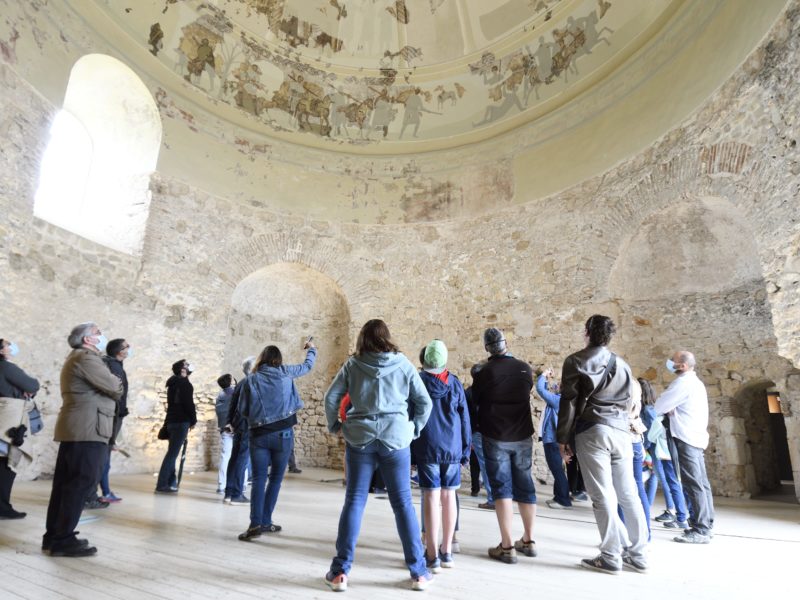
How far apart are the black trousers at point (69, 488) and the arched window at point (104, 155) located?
237 inches

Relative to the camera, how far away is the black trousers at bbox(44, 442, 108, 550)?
2982mm

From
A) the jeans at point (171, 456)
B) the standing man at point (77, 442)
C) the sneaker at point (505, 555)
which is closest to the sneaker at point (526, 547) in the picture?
the sneaker at point (505, 555)

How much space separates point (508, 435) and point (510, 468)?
26 centimetres

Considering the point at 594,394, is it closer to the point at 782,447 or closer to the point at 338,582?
the point at 338,582

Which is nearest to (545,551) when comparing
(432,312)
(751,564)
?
(751,564)

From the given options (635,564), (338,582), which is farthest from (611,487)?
(338,582)

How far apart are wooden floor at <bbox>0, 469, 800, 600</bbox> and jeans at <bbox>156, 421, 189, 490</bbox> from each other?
834mm

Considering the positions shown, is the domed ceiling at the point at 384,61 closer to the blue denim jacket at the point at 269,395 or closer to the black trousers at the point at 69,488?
the blue denim jacket at the point at 269,395

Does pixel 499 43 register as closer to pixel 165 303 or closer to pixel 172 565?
pixel 165 303

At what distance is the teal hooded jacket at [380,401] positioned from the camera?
8.88ft

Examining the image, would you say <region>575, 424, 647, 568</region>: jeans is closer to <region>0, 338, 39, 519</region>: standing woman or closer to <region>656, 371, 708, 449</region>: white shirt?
<region>656, 371, 708, 449</region>: white shirt

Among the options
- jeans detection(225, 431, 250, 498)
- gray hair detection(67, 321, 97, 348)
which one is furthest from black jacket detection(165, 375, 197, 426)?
gray hair detection(67, 321, 97, 348)

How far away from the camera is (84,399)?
3.12m

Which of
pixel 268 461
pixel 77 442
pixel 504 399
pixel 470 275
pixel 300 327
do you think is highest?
pixel 470 275
